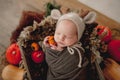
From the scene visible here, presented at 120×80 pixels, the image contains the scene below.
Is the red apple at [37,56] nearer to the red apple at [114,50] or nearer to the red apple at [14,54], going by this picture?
the red apple at [14,54]

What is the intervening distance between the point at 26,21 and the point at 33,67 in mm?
246

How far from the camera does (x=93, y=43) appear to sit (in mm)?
1288

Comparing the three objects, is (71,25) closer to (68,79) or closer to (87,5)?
(68,79)

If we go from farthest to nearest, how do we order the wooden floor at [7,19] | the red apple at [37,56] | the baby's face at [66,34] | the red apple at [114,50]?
the wooden floor at [7,19]
the red apple at [114,50]
the red apple at [37,56]
the baby's face at [66,34]

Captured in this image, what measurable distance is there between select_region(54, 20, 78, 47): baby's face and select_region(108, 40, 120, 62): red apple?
0.31 m

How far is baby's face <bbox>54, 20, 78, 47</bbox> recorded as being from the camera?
3.71ft

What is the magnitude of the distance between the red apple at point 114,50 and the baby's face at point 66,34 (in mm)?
312

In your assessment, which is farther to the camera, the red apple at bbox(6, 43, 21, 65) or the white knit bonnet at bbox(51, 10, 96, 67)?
the red apple at bbox(6, 43, 21, 65)

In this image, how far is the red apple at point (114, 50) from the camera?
1.41m

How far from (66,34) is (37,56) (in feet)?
0.72

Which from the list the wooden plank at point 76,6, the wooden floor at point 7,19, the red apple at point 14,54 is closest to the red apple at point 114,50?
the wooden plank at point 76,6

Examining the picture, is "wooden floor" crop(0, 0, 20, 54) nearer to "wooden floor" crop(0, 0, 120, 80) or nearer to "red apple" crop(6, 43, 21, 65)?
"wooden floor" crop(0, 0, 120, 80)

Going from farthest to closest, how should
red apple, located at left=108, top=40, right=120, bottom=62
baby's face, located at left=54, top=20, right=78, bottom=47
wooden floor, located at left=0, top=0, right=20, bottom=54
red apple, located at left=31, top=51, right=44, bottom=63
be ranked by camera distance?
wooden floor, located at left=0, top=0, right=20, bottom=54
red apple, located at left=108, top=40, right=120, bottom=62
red apple, located at left=31, top=51, right=44, bottom=63
baby's face, located at left=54, top=20, right=78, bottom=47

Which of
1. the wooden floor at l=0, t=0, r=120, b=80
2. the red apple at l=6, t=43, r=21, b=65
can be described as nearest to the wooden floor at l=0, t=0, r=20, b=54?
the wooden floor at l=0, t=0, r=120, b=80
